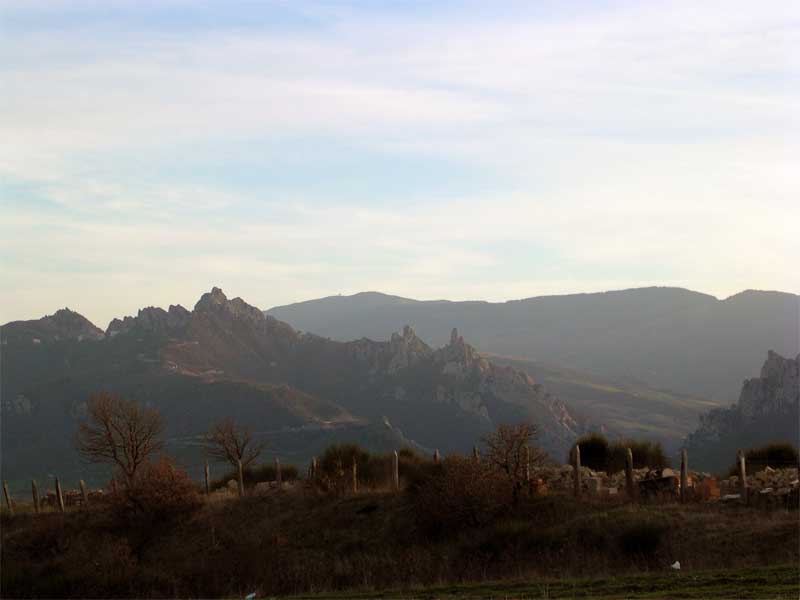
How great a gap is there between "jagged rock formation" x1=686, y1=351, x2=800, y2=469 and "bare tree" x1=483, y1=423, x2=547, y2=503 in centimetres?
7380

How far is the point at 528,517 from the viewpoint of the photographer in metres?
33.9

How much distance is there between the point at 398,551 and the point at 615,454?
56.6 ft

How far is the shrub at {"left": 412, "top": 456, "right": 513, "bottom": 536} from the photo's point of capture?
34500 millimetres

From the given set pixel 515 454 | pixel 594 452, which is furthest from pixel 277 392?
pixel 515 454

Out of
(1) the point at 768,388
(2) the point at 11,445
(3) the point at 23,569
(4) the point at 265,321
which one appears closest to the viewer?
(3) the point at 23,569

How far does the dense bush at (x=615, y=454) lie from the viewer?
4719 centimetres

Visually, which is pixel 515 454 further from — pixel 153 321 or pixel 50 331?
pixel 50 331

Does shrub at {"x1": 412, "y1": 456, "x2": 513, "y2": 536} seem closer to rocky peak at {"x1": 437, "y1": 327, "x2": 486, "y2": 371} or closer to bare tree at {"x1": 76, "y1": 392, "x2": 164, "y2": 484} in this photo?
bare tree at {"x1": 76, "y1": 392, "x2": 164, "y2": 484}

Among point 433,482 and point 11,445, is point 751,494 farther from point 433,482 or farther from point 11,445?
point 11,445

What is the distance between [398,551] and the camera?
3409cm

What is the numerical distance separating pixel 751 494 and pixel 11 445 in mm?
129515

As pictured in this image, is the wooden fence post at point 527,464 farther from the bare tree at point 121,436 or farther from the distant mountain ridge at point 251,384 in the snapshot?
the distant mountain ridge at point 251,384

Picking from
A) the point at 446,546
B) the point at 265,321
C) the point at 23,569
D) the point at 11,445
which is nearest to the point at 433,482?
the point at 446,546

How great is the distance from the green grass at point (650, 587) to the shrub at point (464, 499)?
798 centimetres
